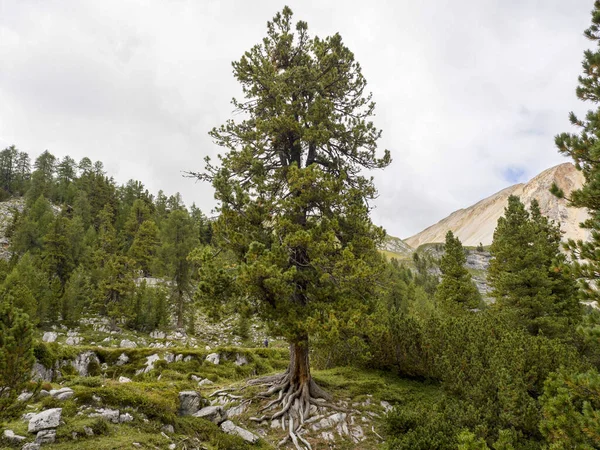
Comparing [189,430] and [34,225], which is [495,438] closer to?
[189,430]

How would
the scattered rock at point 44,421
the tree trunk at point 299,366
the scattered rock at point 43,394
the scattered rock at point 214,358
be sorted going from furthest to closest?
the scattered rock at point 214,358
the tree trunk at point 299,366
the scattered rock at point 43,394
the scattered rock at point 44,421

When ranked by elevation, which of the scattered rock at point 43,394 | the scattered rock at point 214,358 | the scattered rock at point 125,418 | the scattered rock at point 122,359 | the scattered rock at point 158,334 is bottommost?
the scattered rock at point 158,334

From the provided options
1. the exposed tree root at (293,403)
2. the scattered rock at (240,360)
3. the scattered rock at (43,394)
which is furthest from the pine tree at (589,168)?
the scattered rock at (240,360)

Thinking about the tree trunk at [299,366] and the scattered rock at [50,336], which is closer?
the tree trunk at [299,366]

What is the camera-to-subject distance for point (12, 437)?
5.17 metres

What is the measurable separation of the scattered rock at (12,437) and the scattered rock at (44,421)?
0.79ft

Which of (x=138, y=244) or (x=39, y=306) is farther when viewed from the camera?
(x=138, y=244)

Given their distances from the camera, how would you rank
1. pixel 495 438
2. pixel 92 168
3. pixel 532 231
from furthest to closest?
1. pixel 92 168
2. pixel 532 231
3. pixel 495 438

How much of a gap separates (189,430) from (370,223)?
7.27 metres

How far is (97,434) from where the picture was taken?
5895mm

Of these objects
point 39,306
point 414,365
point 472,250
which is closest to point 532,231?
point 414,365

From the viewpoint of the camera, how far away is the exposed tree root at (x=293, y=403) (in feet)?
28.4

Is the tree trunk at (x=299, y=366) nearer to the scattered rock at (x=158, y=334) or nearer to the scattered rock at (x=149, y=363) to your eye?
the scattered rock at (x=149, y=363)

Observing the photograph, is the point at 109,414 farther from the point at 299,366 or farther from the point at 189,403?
the point at 299,366
